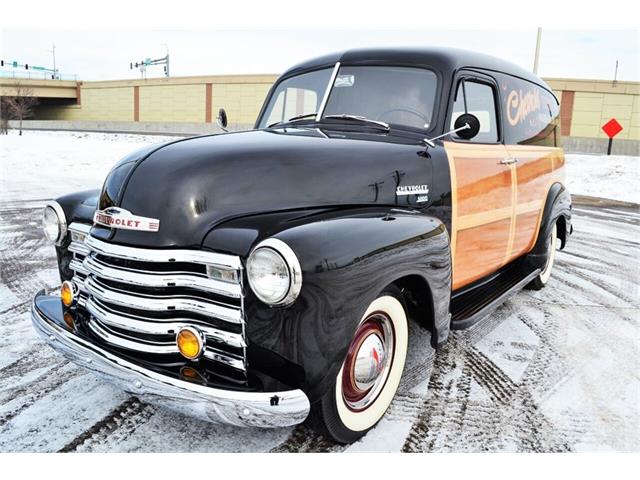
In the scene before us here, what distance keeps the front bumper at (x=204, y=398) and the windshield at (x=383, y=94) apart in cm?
214

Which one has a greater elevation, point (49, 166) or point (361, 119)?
point (361, 119)

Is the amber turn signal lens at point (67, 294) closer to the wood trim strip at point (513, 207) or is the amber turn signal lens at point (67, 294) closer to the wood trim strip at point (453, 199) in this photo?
the wood trim strip at point (453, 199)

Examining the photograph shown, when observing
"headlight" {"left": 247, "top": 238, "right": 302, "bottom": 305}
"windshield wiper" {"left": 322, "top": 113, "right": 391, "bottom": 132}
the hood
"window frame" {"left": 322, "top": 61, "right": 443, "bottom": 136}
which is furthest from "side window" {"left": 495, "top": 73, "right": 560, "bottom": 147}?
"headlight" {"left": 247, "top": 238, "right": 302, "bottom": 305}

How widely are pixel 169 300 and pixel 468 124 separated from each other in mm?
2188

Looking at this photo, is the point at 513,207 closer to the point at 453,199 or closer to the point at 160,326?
the point at 453,199

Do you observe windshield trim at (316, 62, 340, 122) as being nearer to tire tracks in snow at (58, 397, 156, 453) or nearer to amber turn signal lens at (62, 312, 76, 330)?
amber turn signal lens at (62, 312, 76, 330)

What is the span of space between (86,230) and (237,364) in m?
1.29

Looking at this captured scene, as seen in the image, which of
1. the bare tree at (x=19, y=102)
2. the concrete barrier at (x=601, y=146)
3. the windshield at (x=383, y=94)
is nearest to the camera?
the windshield at (x=383, y=94)

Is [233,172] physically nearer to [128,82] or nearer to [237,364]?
[237,364]

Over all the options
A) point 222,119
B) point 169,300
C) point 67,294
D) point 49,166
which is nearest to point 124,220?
point 169,300

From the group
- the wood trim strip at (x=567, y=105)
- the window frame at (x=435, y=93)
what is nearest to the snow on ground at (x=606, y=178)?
the window frame at (x=435, y=93)

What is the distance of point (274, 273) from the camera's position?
84.4 inches

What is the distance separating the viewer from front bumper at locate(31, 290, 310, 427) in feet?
6.86

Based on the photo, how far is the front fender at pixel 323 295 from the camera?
7.16 ft
